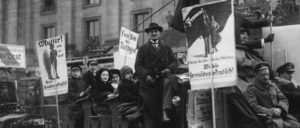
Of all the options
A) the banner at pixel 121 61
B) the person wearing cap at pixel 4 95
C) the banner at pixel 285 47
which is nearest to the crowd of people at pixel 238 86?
the banner at pixel 285 47

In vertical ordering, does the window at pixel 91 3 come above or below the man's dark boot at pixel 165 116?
above

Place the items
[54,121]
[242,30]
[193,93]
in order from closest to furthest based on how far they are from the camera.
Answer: [193,93]
[242,30]
[54,121]

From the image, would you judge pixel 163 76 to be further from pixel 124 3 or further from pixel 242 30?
pixel 124 3

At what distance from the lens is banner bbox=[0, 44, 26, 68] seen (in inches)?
562

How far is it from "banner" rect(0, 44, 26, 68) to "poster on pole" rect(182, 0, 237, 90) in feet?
26.4

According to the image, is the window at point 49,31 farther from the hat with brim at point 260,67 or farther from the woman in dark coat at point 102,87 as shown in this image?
the hat with brim at point 260,67

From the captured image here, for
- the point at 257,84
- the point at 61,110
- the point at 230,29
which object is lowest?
the point at 61,110

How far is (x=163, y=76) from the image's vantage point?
26.4 ft

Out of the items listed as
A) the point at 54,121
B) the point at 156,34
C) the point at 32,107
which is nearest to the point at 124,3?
the point at 32,107

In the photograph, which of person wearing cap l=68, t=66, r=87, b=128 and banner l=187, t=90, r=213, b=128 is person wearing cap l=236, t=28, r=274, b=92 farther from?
person wearing cap l=68, t=66, r=87, b=128

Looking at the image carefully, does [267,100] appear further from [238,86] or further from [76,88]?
[76,88]

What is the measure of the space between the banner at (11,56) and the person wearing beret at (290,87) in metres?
8.26

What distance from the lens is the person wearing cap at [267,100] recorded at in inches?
274

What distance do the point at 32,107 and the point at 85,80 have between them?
5969 millimetres
